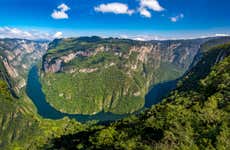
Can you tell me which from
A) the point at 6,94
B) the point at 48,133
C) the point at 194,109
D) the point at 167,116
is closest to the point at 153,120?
the point at 167,116

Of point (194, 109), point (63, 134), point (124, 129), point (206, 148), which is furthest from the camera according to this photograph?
point (63, 134)

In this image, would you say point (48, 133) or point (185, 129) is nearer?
point (185, 129)

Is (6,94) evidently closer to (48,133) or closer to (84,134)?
(84,134)

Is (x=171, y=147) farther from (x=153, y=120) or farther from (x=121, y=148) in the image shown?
(x=153, y=120)

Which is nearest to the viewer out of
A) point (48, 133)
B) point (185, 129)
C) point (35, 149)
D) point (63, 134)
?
point (185, 129)

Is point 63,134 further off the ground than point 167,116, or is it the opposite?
point 167,116

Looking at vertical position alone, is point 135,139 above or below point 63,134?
above

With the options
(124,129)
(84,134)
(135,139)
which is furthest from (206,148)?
(84,134)

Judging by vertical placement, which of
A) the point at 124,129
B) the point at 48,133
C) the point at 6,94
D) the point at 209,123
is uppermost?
the point at 6,94

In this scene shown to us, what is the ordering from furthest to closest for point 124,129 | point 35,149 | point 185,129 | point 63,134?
point 63,134 < point 35,149 < point 124,129 < point 185,129
